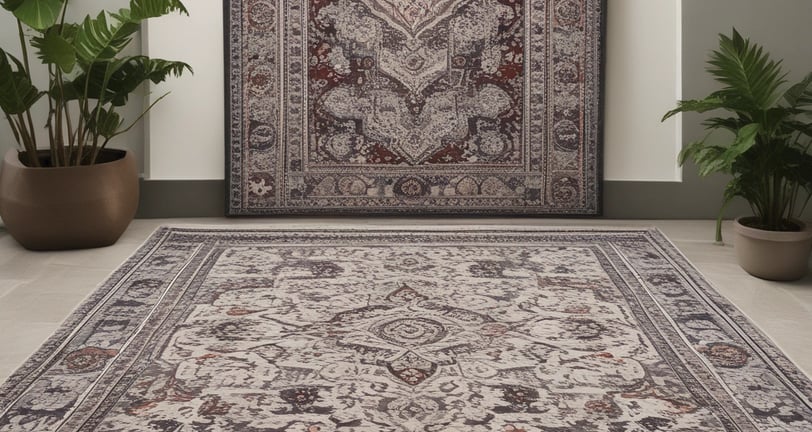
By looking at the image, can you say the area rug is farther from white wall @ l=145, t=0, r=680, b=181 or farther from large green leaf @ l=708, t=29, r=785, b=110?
large green leaf @ l=708, t=29, r=785, b=110

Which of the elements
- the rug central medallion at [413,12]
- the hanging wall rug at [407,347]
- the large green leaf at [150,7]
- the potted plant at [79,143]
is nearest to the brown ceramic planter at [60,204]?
the potted plant at [79,143]

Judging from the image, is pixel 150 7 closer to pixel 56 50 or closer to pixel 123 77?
pixel 56 50

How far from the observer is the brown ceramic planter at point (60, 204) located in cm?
486

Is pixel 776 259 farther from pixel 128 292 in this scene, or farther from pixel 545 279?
pixel 128 292

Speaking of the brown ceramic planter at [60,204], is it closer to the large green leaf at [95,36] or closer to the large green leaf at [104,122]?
the large green leaf at [104,122]

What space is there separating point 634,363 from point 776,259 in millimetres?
1333

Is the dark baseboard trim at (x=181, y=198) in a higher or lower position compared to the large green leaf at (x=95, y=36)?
lower

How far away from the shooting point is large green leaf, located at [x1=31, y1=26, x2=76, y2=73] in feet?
14.8

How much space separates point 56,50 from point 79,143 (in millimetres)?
609

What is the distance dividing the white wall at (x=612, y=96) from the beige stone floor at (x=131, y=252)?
1.10 feet

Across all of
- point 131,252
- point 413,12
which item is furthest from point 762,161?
point 131,252

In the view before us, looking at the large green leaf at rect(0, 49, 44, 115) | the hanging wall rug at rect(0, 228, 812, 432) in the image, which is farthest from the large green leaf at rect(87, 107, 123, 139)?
the hanging wall rug at rect(0, 228, 812, 432)

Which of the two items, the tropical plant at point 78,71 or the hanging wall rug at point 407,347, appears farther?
the tropical plant at point 78,71

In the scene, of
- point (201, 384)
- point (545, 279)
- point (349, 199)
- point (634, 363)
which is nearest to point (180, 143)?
point (349, 199)
